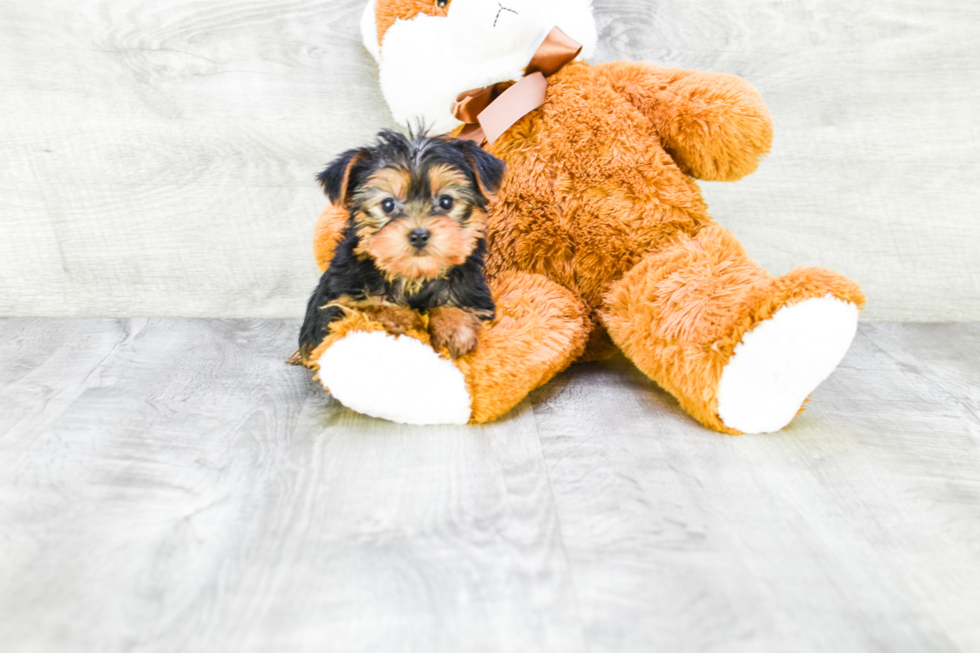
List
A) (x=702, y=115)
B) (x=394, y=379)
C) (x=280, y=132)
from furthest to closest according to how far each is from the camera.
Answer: (x=280, y=132) → (x=702, y=115) → (x=394, y=379)

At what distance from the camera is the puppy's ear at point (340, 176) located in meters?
1.36

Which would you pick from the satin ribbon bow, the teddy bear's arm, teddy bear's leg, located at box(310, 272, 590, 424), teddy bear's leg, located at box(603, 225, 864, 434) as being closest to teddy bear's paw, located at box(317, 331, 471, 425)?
teddy bear's leg, located at box(310, 272, 590, 424)

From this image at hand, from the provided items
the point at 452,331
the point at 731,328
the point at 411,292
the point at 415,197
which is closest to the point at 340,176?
the point at 415,197

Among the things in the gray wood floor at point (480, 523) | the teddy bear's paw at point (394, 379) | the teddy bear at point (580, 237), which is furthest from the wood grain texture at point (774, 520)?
the teddy bear's paw at point (394, 379)

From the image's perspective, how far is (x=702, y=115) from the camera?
1.62 m

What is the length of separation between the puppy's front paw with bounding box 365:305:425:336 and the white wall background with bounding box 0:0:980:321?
0.90 m

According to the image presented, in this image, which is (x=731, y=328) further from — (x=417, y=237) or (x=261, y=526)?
(x=261, y=526)

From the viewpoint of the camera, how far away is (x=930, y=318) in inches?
92.1

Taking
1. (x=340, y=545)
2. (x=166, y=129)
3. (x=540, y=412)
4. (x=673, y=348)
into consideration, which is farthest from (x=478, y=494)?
(x=166, y=129)

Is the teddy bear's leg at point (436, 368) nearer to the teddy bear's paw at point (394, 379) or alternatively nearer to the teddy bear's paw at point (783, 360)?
the teddy bear's paw at point (394, 379)

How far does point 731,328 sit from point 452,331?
21.5 inches

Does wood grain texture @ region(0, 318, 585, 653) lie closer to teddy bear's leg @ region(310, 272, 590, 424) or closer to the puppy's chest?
teddy bear's leg @ region(310, 272, 590, 424)

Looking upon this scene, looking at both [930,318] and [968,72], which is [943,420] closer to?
[930,318]

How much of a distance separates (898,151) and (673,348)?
4.15ft
